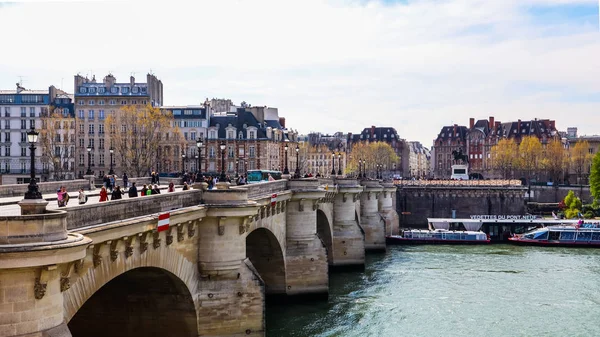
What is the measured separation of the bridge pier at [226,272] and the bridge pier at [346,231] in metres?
28.6

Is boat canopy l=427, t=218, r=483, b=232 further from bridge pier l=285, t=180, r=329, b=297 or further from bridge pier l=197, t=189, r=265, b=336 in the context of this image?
bridge pier l=197, t=189, r=265, b=336

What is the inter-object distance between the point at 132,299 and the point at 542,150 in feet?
411

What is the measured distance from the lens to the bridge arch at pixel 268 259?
132 feet

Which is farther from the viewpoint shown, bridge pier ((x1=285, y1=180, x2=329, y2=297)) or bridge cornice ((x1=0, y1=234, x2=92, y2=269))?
bridge pier ((x1=285, y1=180, x2=329, y2=297))

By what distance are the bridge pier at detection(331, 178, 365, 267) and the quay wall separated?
148 feet

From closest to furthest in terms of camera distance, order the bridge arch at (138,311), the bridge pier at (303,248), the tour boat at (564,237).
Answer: the bridge arch at (138,311) → the bridge pier at (303,248) → the tour boat at (564,237)

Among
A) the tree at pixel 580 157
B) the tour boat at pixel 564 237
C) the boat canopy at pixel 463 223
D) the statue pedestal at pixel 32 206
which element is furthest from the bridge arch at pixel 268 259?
the tree at pixel 580 157

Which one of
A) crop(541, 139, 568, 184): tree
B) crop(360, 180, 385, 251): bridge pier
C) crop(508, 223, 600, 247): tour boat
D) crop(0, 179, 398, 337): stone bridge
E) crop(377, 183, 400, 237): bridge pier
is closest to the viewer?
crop(0, 179, 398, 337): stone bridge

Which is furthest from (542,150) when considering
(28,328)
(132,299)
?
(28,328)

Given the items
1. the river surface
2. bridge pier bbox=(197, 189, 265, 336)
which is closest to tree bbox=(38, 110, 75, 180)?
the river surface

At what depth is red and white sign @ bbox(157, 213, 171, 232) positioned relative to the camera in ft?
69.5

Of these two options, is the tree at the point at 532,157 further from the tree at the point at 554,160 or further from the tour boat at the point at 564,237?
the tour boat at the point at 564,237

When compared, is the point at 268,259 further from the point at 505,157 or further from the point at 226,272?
the point at 505,157

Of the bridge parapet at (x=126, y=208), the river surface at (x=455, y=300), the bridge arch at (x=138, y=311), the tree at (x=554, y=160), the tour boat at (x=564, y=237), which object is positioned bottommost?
the river surface at (x=455, y=300)
